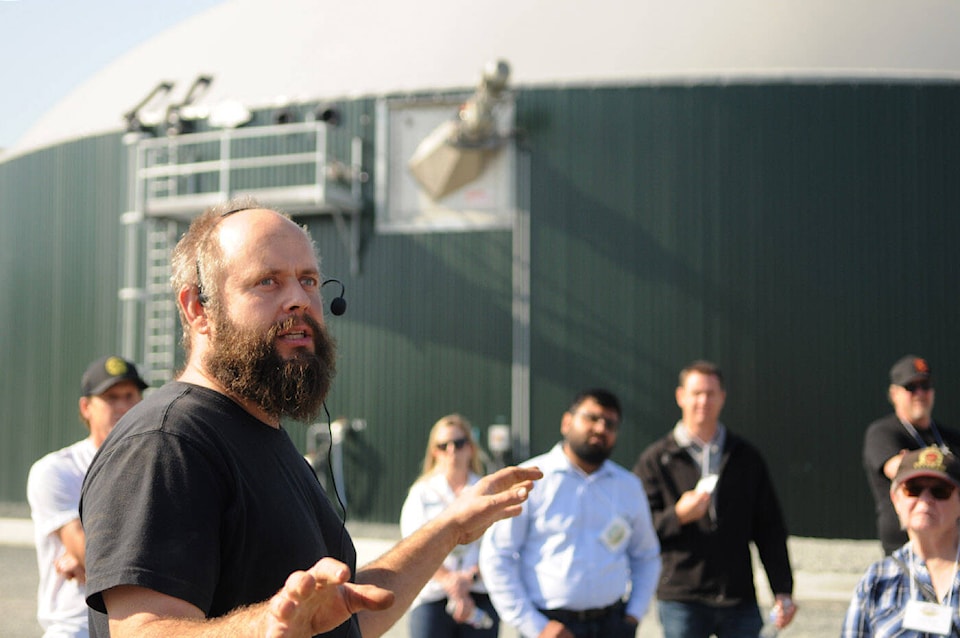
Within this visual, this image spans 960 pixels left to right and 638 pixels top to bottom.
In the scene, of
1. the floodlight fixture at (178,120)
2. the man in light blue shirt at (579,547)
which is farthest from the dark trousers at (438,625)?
the floodlight fixture at (178,120)

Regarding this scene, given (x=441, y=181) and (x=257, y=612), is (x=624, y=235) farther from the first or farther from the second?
(x=257, y=612)

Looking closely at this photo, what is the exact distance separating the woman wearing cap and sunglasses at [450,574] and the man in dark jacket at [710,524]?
3.70ft

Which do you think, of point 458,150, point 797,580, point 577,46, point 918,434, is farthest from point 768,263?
point 918,434

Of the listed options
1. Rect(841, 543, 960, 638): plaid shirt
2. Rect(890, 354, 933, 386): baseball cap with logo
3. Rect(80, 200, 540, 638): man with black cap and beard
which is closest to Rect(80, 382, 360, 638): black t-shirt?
Rect(80, 200, 540, 638): man with black cap and beard

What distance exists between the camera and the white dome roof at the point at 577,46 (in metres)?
15.1

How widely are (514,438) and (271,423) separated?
1277cm

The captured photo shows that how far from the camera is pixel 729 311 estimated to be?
14.6m

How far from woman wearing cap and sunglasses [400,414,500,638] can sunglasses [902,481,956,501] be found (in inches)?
100

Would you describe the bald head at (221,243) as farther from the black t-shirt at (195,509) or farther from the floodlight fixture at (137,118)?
the floodlight fixture at (137,118)

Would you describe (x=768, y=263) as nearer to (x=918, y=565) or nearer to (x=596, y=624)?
(x=596, y=624)

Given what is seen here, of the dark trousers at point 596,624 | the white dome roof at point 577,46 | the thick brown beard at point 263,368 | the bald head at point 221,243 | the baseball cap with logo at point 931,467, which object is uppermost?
the white dome roof at point 577,46

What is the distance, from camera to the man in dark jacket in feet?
19.4

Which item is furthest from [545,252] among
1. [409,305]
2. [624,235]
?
[409,305]

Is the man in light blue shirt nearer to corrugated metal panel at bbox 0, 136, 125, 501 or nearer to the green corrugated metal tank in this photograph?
the green corrugated metal tank
